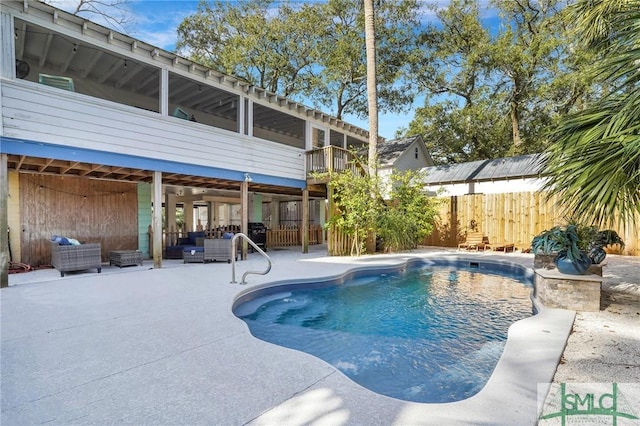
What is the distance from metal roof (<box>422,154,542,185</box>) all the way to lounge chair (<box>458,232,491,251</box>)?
367cm

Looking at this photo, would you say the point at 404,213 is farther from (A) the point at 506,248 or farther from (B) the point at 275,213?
(B) the point at 275,213

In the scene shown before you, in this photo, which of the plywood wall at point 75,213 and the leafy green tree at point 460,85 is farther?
the leafy green tree at point 460,85

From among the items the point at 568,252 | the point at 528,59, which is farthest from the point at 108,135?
the point at 528,59

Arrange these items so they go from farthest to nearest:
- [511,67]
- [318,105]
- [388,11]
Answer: [318,105] → [388,11] → [511,67]

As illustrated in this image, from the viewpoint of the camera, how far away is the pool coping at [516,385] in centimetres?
209

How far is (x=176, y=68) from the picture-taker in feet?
27.9

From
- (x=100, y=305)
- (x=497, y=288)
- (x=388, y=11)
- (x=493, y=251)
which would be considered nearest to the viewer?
(x=100, y=305)

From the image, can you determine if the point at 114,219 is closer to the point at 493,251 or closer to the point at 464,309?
the point at 464,309

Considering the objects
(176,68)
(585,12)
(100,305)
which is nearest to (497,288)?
(585,12)

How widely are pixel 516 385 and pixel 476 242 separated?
11.5 m

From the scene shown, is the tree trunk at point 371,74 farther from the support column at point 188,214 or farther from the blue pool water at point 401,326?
the support column at point 188,214

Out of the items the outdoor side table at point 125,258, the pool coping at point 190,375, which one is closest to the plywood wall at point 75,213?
the outdoor side table at point 125,258

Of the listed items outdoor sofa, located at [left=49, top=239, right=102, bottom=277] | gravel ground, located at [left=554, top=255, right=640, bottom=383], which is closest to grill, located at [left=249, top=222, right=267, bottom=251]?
outdoor sofa, located at [left=49, top=239, right=102, bottom=277]

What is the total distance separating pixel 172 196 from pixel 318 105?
1195 centimetres
